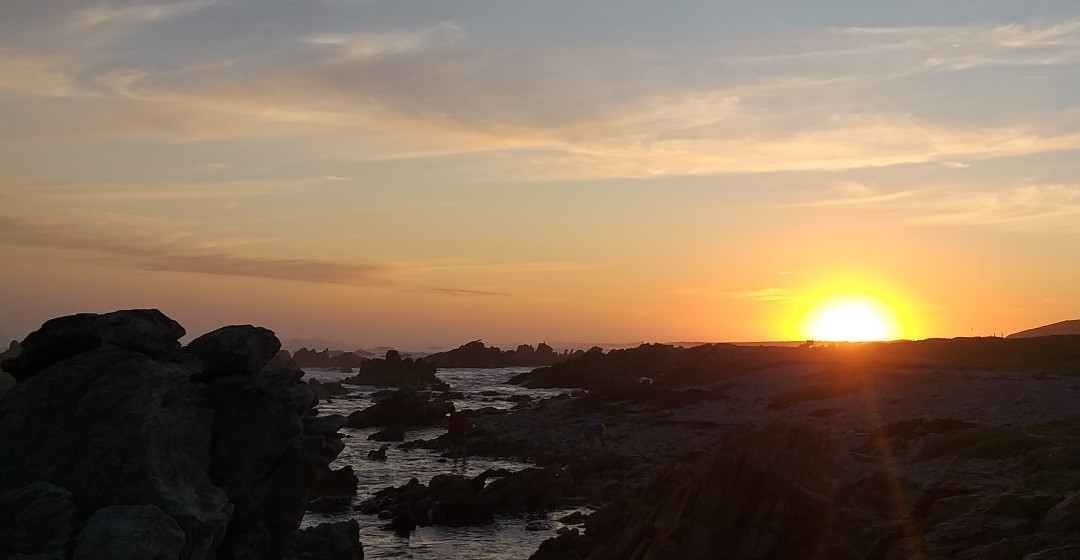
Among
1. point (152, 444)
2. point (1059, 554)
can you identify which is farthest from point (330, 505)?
point (1059, 554)

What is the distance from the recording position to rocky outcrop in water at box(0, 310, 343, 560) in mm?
16406

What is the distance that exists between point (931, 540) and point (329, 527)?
16.8m

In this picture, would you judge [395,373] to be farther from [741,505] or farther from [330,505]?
[741,505]

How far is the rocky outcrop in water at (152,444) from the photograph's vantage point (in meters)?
16.4

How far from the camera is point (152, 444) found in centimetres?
1847

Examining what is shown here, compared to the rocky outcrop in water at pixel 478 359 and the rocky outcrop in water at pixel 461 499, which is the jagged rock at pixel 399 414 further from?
the rocky outcrop in water at pixel 478 359

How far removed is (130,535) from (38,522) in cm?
186

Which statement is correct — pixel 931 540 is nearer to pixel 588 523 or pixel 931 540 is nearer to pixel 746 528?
pixel 746 528

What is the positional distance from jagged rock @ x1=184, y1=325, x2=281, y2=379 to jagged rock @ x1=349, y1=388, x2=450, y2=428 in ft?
176

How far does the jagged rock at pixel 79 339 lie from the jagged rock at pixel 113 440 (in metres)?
0.42

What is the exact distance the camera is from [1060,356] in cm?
6738

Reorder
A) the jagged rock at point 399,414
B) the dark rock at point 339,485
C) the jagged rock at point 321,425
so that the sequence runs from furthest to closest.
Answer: the jagged rock at point 399,414 < the dark rock at point 339,485 < the jagged rock at point 321,425

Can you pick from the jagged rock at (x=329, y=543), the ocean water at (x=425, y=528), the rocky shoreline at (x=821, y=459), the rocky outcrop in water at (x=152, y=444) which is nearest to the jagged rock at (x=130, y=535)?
the rocky outcrop in water at (x=152, y=444)

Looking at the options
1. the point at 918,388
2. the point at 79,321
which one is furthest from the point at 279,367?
the point at 918,388
